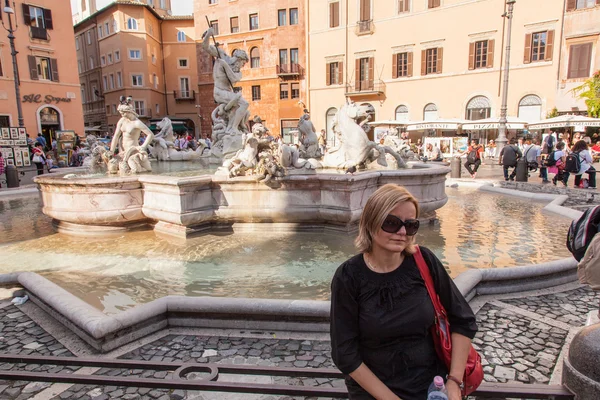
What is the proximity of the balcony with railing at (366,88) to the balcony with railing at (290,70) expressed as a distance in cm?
519

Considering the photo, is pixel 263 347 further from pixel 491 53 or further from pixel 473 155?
pixel 491 53

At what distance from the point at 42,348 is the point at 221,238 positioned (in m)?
3.15

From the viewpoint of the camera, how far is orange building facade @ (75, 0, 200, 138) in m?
42.0

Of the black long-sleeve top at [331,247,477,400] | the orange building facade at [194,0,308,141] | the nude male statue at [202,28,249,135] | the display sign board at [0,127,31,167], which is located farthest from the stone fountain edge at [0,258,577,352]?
the orange building facade at [194,0,308,141]

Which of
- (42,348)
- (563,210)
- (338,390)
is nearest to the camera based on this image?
(338,390)

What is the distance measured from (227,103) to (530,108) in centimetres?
2274

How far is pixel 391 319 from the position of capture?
1.59 meters

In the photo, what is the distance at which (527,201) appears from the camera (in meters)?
9.19

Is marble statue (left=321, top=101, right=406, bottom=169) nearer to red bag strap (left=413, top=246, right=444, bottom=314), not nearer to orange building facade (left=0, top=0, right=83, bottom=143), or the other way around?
red bag strap (left=413, top=246, right=444, bottom=314)

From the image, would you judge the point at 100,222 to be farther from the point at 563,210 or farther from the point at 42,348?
the point at 563,210

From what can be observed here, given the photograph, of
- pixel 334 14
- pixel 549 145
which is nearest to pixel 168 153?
pixel 549 145

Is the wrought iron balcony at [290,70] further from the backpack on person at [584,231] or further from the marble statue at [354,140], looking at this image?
the backpack on person at [584,231]

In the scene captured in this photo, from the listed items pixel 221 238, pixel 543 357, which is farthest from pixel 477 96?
pixel 543 357

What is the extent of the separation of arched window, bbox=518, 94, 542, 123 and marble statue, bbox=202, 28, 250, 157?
2158 centimetres
